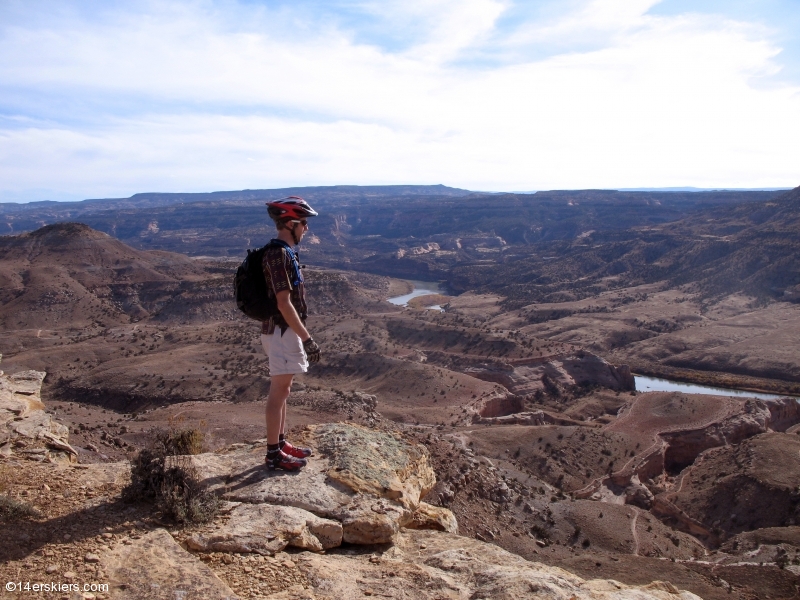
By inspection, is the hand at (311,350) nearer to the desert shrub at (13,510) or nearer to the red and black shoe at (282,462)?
the red and black shoe at (282,462)

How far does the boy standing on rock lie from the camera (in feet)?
17.5

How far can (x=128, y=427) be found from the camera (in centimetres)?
2056

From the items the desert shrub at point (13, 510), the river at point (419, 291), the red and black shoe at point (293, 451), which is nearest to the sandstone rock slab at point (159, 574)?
the desert shrub at point (13, 510)

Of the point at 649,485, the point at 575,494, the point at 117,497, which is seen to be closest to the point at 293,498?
the point at 117,497

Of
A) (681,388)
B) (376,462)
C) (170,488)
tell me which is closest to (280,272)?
(170,488)

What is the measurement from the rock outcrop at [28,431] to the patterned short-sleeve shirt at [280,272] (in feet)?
11.0

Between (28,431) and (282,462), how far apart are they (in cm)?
366

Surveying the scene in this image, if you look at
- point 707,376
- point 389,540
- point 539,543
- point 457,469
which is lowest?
point 707,376

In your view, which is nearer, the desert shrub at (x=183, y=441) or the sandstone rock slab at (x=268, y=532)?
the sandstone rock slab at (x=268, y=532)

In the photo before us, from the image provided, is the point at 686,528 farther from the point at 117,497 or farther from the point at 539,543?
the point at 117,497

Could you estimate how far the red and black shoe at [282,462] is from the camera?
5766 millimetres

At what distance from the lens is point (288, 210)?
224 inches

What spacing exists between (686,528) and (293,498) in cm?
2138

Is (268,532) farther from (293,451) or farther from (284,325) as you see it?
(284,325)
